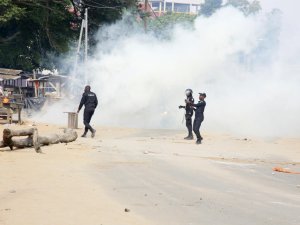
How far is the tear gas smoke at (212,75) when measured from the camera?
1071 inches

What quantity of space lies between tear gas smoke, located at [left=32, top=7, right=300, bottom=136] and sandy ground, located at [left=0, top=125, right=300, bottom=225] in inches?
426

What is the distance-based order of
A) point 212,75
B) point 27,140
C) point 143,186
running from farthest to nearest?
point 212,75 → point 27,140 → point 143,186

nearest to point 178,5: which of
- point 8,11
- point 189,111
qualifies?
point 8,11

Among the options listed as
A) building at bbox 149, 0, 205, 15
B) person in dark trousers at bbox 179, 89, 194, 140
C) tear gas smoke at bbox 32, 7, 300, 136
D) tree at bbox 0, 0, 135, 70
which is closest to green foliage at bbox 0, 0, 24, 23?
tree at bbox 0, 0, 135, 70

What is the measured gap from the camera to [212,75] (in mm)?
28922

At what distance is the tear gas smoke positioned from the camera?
89.2ft

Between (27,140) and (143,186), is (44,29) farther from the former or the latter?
(143,186)

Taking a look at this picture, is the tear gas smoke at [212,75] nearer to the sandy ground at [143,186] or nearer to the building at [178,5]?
the sandy ground at [143,186]

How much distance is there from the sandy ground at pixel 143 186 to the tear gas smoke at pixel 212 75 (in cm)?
1083

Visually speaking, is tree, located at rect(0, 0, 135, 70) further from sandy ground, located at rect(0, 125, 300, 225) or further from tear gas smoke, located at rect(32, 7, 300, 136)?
sandy ground, located at rect(0, 125, 300, 225)

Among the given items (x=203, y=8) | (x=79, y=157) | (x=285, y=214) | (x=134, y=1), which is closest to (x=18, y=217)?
(x=285, y=214)

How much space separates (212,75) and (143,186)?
1967 cm

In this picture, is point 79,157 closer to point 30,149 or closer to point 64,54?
point 30,149

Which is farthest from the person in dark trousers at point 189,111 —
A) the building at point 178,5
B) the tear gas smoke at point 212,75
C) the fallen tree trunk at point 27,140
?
the building at point 178,5
